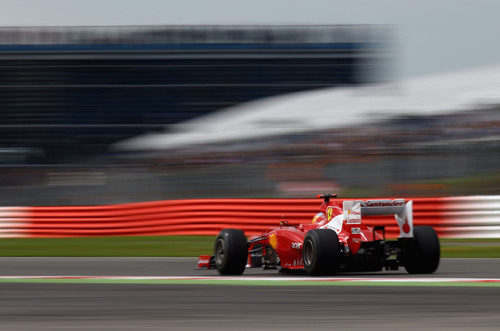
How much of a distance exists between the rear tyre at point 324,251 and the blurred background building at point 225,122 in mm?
8164

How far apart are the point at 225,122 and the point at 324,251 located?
17458mm

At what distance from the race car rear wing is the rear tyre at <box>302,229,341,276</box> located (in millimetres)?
381

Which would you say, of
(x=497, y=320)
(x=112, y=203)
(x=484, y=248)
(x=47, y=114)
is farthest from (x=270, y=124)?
(x=47, y=114)

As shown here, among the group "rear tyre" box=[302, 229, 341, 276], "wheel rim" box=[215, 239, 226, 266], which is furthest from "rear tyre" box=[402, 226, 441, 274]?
"wheel rim" box=[215, 239, 226, 266]

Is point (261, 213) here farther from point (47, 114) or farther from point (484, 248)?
point (47, 114)

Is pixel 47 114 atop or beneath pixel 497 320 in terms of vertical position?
atop

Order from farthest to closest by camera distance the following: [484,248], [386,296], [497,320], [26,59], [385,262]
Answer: [26,59] → [484,248] → [385,262] → [386,296] → [497,320]

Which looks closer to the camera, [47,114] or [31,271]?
[31,271]

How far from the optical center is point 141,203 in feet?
62.1

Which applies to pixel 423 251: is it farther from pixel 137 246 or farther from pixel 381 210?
pixel 137 246

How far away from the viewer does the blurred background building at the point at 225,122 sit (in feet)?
55.3

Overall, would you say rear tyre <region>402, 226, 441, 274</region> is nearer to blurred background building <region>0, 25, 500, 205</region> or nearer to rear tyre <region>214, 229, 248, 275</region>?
rear tyre <region>214, 229, 248, 275</region>

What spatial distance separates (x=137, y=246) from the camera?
16.3 m

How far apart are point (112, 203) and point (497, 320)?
15282 millimetres
